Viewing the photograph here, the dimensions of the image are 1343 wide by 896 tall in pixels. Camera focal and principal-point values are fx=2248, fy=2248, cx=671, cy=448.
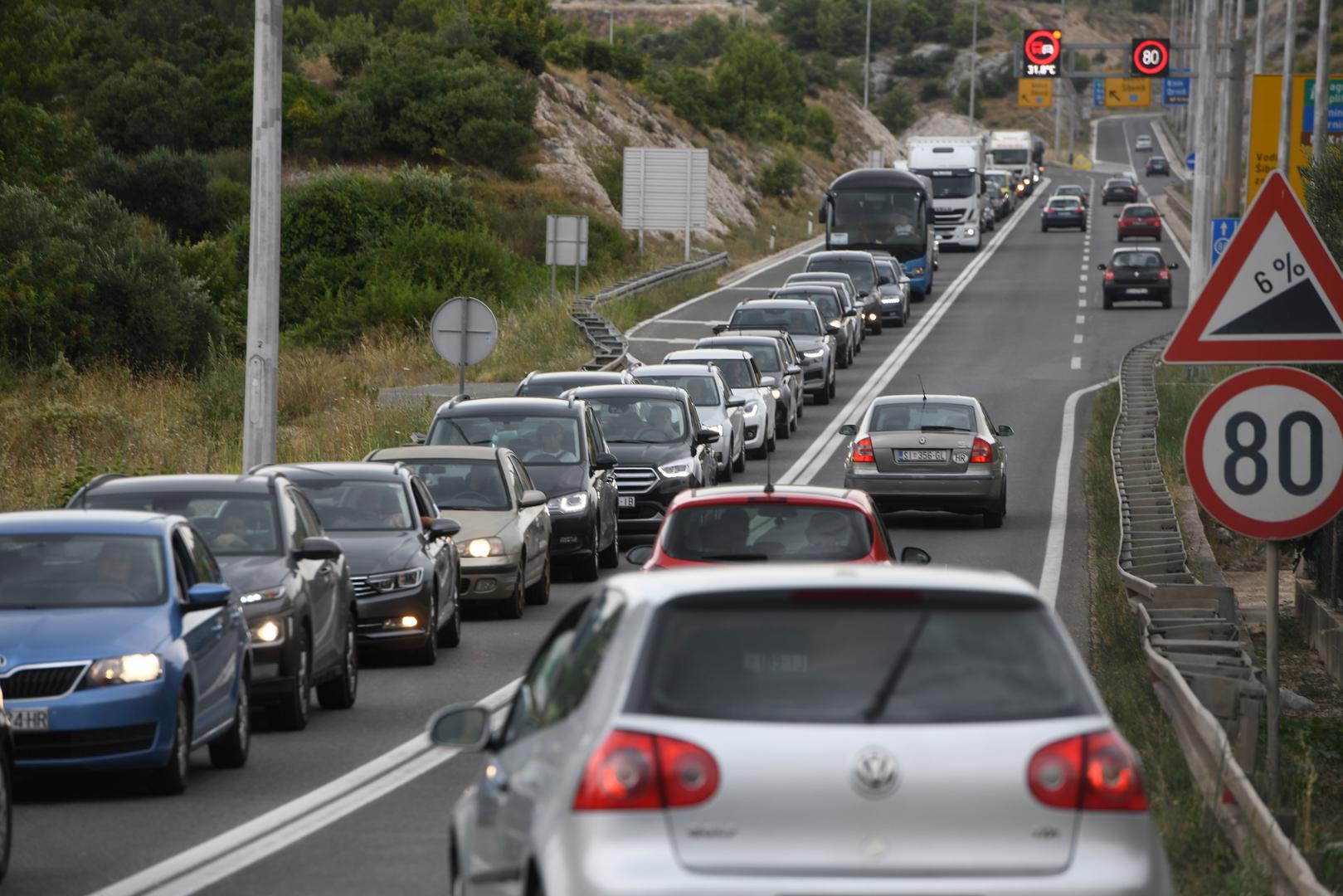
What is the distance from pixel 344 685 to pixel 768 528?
10.8ft

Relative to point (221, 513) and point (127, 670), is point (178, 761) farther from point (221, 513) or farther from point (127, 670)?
point (221, 513)

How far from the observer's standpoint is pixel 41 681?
10.6m

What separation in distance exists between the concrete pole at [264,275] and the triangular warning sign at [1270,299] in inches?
541

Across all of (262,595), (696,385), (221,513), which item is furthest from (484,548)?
(696,385)

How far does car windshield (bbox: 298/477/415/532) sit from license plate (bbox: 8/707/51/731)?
A: 6.55 metres

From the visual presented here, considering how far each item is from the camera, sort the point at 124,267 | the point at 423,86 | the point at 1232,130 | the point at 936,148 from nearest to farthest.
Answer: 1. the point at 124,267
2. the point at 1232,130
3. the point at 936,148
4. the point at 423,86

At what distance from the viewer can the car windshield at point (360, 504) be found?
674 inches

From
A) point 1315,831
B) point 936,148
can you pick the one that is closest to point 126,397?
point 1315,831

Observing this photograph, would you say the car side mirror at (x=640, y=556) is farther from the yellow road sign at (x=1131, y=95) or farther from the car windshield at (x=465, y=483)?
the yellow road sign at (x=1131, y=95)

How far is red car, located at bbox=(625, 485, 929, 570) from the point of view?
12.4 meters

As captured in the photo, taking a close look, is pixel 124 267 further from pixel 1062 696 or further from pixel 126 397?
pixel 1062 696

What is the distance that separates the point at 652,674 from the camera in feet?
17.5

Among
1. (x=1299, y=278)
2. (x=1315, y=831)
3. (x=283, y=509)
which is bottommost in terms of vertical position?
(x=1315, y=831)

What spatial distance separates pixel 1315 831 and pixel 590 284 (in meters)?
52.1
